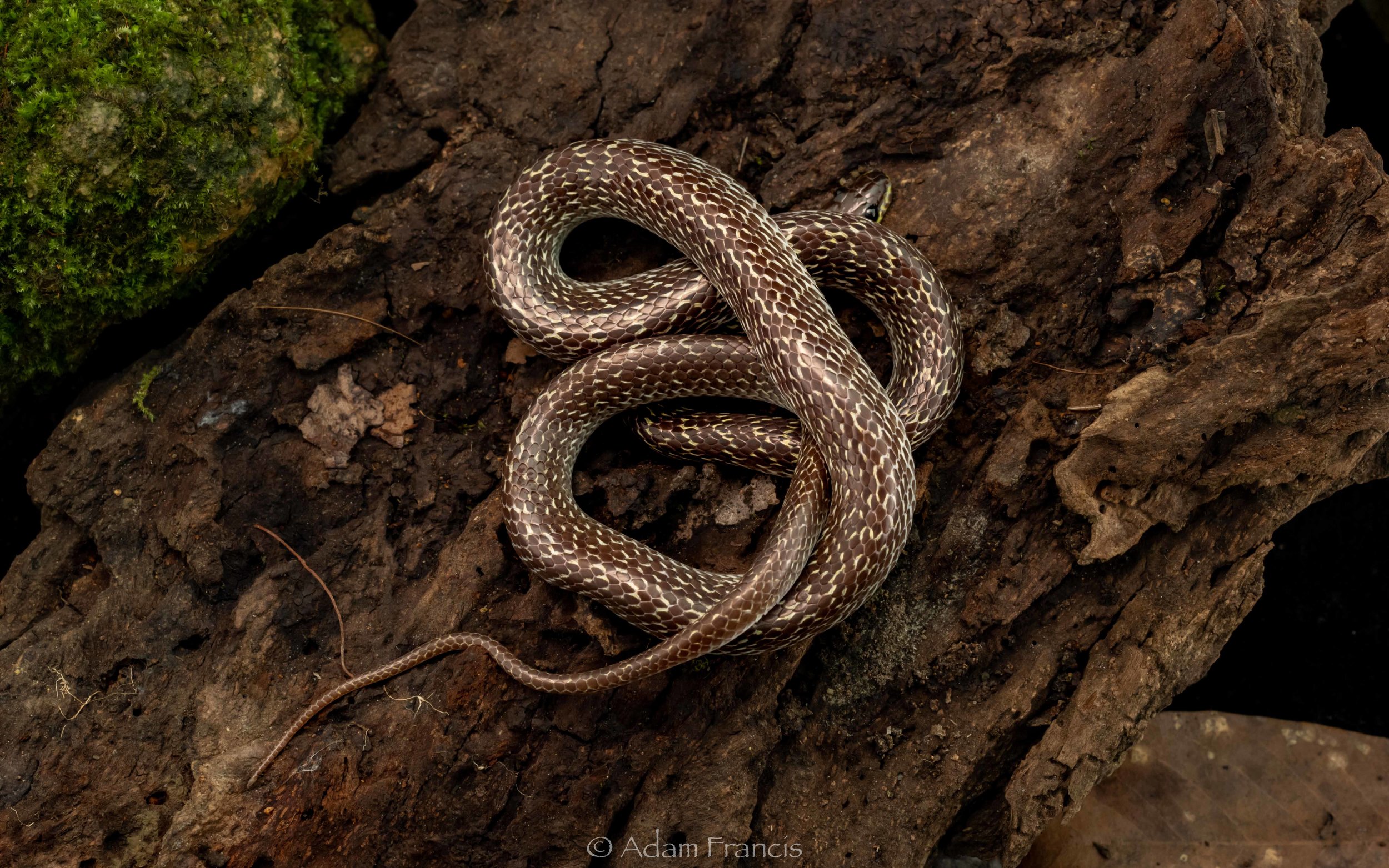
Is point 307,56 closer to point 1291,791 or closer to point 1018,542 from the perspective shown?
point 1018,542

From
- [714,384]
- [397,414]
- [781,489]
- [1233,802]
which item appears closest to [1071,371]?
[781,489]

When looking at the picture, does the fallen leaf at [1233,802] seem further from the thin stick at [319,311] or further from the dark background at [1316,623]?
the thin stick at [319,311]

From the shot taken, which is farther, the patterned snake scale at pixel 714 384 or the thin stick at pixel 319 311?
the thin stick at pixel 319 311

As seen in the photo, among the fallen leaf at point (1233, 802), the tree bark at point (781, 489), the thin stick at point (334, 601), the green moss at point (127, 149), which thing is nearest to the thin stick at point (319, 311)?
the tree bark at point (781, 489)

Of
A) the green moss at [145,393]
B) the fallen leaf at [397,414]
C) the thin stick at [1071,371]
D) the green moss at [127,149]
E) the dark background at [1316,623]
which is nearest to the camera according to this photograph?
the green moss at [127,149]

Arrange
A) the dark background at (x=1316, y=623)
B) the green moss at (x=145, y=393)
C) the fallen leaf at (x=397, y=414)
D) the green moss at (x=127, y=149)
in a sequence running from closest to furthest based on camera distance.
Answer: the green moss at (x=127, y=149), the green moss at (x=145, y=393), the fallen leaf at (x=397, y=414), the dark background at (x=1316, y=623)

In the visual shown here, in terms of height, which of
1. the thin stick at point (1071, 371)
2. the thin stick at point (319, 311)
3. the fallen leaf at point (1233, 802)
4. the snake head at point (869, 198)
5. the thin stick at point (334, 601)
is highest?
the snake head at point (869, 198)

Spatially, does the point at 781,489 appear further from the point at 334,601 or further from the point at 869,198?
the point at 334,601

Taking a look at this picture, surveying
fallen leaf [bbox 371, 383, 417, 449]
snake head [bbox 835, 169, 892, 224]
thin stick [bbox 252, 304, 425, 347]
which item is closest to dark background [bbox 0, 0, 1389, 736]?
thin stick [bbox 252, 304, 425, 347]
